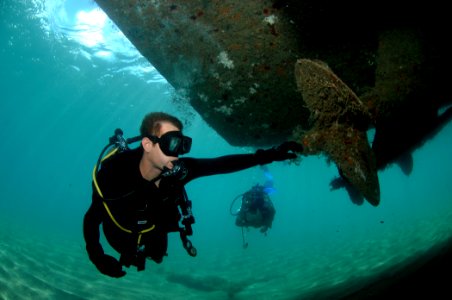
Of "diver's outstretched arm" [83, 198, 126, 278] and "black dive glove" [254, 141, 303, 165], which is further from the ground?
"black dive glove" [254, 141, 303, 165]

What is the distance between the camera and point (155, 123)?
4.14 metres

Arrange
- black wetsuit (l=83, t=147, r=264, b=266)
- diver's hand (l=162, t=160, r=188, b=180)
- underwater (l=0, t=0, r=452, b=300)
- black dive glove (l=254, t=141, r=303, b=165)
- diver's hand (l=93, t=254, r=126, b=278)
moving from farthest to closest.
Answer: underwater (l=0, t=0, r=452, b=300), black dive glove (l=254, t=141, r=303, b=165), diver's hand (l=162, t=160, r=188, b=180), black wetsuit (l=83, t=147, r=264, b=266), diver's hand (l=93, t=254, r=126, b=278)

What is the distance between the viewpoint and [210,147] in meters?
47.9

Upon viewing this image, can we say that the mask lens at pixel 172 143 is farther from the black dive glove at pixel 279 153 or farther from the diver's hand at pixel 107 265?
the diver's hand at pixel 107 265

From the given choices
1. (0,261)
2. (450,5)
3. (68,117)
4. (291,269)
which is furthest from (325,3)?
(68,117)

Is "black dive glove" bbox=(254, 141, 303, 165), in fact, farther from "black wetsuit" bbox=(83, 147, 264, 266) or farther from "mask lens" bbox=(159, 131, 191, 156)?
"mask lens" bbox=(159, 131, 191, 156)

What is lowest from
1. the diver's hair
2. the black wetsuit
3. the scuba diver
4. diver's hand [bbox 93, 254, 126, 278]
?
diver's hand [bbox 93, 254, 126, 278]

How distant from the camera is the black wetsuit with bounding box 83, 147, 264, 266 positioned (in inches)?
147

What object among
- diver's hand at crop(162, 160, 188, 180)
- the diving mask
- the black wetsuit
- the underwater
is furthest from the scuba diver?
the diving mask

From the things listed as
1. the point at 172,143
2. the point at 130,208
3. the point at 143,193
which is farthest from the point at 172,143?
the point at 130,208

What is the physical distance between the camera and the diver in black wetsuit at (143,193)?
148 inches

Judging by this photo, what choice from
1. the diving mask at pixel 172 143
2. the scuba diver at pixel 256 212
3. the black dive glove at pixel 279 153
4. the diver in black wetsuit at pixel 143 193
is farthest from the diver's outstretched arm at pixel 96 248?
the scuba diver at pixel 256 212

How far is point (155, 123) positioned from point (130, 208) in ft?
3.82

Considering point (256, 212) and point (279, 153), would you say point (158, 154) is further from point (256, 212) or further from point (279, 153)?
point (256, 212)
